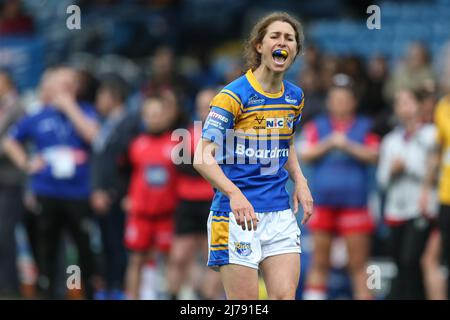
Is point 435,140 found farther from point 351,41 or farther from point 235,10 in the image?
point 235,10

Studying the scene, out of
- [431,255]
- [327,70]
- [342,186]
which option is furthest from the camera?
[327,70]

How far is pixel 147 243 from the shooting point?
11172 millimetres

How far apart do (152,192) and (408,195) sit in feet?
8.89

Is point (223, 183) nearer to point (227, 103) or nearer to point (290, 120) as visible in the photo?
point (227, 103)

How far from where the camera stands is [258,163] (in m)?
6.28

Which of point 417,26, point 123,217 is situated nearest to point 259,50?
point 123,217

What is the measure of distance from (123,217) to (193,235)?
1522 millimetres

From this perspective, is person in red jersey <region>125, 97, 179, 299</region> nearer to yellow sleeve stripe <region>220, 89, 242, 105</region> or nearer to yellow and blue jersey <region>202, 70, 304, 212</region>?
yellow and blue jersey <region>202, 70, 304, 212</region>

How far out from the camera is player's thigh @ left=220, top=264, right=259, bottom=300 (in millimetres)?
6160

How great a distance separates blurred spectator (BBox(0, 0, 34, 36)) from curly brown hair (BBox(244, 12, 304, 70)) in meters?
A: 12.7

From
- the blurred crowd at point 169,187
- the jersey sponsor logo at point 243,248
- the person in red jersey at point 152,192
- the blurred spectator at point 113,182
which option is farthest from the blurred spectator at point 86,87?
the jersey sponsor logo at point 243,248

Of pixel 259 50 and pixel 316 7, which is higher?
pixel 316 7

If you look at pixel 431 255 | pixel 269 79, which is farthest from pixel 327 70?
pixel 269 79

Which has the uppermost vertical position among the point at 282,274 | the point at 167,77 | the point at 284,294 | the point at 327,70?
the point at 167,77
